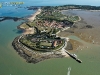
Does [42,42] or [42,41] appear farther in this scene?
[42,41]

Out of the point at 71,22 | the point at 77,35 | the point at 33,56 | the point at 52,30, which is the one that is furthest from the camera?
the point at 71,22

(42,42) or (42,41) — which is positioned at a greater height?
(42,41)

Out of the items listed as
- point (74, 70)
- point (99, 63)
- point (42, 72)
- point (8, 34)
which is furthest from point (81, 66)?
point (8, 34)

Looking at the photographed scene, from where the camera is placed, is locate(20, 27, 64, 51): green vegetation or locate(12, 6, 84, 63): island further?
locate(20, 27, 64, 51): green vegetation

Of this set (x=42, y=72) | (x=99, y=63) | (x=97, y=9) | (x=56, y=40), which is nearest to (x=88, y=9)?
(x=97, y=9)

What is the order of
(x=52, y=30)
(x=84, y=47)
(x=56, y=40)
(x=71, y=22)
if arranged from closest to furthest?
(x=84, y=47)
(x=56, y=40)
(x=52, y=30)
(x=71, y=22)

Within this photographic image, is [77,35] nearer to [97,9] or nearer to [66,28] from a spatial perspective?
[66,28]

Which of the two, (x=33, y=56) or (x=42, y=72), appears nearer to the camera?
(x=42, y=72)

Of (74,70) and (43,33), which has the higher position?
(43,33)

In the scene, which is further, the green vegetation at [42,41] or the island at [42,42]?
the green vegetation at [42,41]
